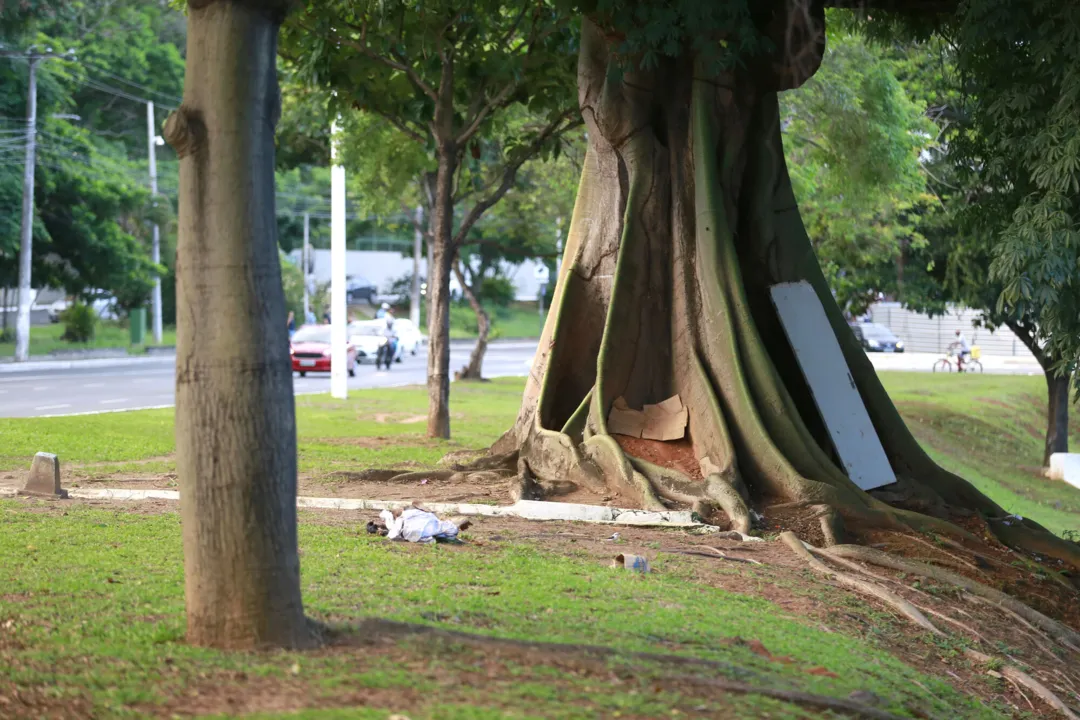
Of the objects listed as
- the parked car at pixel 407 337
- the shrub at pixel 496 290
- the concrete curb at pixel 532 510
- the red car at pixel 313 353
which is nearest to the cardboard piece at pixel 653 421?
the concrete curb at pixel 532 510

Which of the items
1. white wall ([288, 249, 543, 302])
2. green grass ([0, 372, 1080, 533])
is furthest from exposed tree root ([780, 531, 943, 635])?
white wall ([288, 249, 543, 302])

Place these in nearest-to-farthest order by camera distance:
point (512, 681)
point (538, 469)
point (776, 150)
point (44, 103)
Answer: point (512, 681)
point (538, 469)
point (776, 150)
point (44, 103)

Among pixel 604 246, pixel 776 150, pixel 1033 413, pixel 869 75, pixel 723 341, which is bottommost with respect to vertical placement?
pixel 1033 413

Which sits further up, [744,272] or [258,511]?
[744,272]

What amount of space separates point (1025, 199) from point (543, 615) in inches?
232

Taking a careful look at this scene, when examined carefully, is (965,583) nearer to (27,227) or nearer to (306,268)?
(27,227)

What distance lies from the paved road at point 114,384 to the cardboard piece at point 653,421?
11.4 meters

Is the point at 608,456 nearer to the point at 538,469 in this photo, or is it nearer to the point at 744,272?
the point at 538,469

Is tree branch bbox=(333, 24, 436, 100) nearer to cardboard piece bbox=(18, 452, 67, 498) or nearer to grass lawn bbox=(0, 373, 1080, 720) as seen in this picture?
cardboard piece bbox=(18, 452, 67, 498)

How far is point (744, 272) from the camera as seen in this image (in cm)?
1177

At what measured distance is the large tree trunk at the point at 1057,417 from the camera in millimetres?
25172

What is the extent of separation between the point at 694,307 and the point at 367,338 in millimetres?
31349

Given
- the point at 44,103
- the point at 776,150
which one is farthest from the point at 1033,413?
the point at 44,103

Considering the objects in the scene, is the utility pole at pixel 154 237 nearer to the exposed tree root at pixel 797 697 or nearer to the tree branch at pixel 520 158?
the tree branch at pixel 520 158
